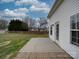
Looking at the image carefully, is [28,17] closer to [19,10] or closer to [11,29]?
[19,10]

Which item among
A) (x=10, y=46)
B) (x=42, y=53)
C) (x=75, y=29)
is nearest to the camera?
(x=75, y=29)

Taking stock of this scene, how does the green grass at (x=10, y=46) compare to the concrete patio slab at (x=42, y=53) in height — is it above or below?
below

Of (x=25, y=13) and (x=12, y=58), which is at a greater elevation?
(x=25, y=13)

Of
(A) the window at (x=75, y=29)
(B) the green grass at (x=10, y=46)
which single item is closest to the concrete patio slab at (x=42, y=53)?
(B) the green grass at (x=10, y=46)

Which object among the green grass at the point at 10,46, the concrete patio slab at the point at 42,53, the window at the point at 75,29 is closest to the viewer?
the window at the point at 75,29

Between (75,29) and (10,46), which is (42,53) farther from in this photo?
(10,46)

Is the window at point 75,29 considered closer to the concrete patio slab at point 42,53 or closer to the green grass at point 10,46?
the concrete patio slab at point 42,53

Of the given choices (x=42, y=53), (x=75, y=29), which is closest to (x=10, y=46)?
(x=42, y=53)

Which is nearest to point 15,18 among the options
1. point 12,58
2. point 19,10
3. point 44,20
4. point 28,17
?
point 19,10

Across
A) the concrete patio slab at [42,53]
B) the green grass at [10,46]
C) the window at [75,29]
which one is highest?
the window at [75,29]

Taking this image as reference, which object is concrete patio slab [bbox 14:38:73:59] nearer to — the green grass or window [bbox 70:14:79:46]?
the green grass

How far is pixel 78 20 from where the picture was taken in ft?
23.0

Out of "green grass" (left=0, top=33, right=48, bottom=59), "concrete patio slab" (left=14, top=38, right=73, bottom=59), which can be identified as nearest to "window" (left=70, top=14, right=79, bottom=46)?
"concrete patio slab" (left=14, top=38, right=73, bottom=59)

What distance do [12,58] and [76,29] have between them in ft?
11.8
